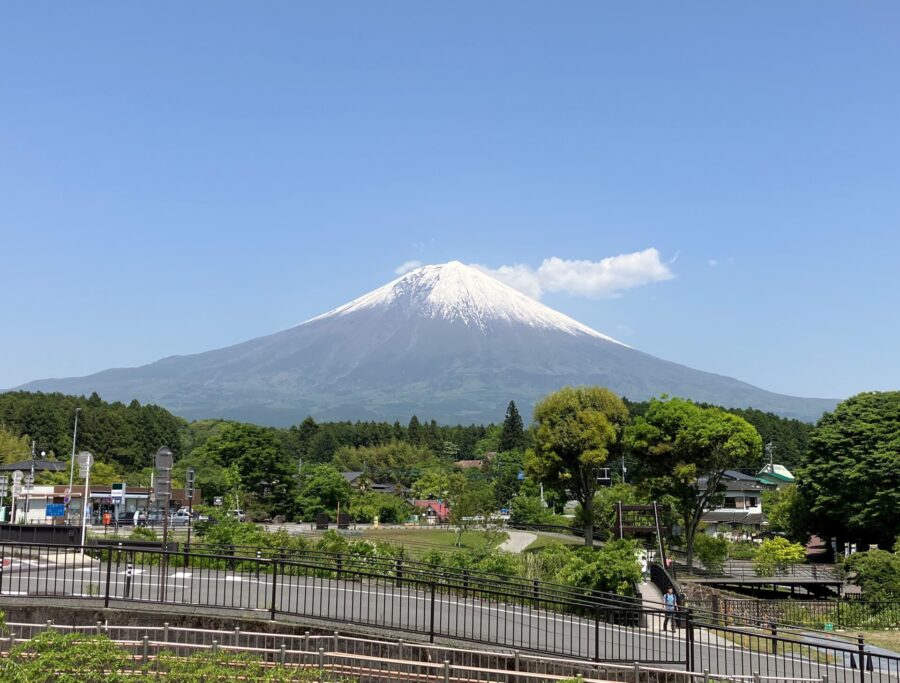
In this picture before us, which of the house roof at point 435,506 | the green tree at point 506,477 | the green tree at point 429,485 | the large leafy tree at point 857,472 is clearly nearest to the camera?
the large leafy tree at point 857,472

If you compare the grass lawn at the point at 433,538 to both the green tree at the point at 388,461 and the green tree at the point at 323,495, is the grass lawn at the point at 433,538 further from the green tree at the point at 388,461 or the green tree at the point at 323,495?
the green tree at the point at 388,461

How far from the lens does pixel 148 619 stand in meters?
14.5

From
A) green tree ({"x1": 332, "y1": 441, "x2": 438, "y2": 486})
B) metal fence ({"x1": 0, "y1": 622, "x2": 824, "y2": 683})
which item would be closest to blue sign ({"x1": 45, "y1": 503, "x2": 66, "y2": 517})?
metal fence ({"x1": 0, "y1": 622, "x2": 824, "y2": 683})

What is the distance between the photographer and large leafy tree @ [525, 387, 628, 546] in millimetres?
43750

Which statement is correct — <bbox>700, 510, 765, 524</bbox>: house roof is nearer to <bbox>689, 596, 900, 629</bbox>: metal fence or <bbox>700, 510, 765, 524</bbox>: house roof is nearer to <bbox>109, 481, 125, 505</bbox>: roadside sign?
<bbox>109, 481, 125, 505</bbox>: roadside sign

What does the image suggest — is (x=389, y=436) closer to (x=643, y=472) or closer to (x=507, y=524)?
(x=507, y=524)

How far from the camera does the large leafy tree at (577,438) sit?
1722 inches

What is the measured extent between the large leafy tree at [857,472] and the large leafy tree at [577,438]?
34.2ft

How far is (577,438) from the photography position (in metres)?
43.8

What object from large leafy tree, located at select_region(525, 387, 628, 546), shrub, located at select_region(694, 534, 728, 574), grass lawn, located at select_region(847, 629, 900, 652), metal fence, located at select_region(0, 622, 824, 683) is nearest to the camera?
metal fence, located at select_region(0, 622, 824, 683)

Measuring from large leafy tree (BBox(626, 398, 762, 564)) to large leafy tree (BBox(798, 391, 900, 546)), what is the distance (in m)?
4.97

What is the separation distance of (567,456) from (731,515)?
4012cm

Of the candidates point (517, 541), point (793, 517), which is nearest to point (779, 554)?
point (793, 517)

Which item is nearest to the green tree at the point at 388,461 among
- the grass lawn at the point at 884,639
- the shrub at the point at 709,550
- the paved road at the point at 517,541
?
the paved road at the point at 517,541
